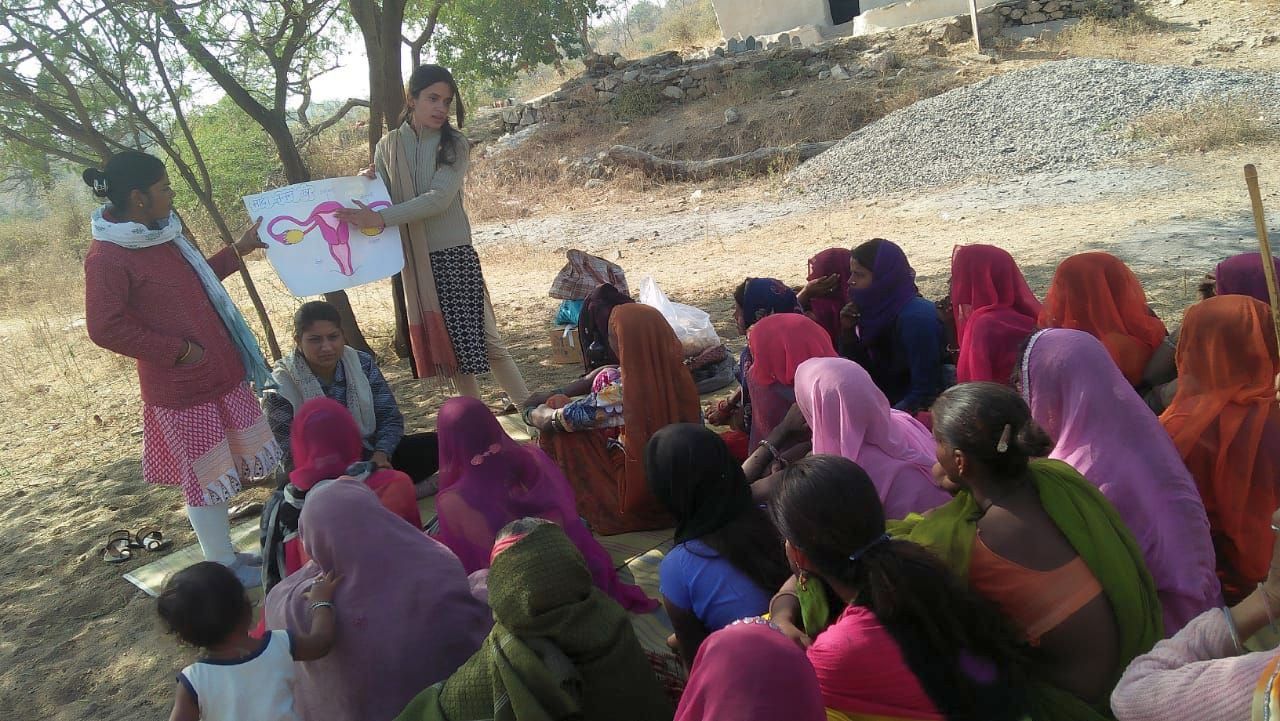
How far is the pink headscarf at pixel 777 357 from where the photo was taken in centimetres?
346

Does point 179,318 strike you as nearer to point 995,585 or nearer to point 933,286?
point 995,585

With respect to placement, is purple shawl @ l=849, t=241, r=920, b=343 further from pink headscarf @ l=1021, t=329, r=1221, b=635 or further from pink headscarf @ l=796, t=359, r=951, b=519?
A: pink headscarf @ l=1021, t=329, r=1221, b=635

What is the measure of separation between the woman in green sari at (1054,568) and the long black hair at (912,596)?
106mm

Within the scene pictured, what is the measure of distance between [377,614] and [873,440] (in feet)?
4.86

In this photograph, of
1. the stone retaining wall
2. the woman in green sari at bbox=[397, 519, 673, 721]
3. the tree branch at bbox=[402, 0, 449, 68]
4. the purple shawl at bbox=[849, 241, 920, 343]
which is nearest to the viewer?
the woman in green sari at bbox=[397, 519, 673, 721]

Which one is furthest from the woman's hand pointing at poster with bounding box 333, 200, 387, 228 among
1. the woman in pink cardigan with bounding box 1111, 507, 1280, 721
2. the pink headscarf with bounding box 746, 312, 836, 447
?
the woman in pink cardigan with bounding box 1111, 507, 1280, 721

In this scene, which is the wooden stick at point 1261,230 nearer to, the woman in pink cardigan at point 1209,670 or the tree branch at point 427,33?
the woman in pink cardigan at point 1209,670

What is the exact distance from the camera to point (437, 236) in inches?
189

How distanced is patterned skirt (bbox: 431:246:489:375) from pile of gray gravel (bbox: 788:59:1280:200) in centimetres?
792

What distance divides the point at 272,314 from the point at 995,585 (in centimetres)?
906

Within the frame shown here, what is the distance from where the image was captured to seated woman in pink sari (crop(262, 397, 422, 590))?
3.03m

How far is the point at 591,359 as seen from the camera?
15.6ft

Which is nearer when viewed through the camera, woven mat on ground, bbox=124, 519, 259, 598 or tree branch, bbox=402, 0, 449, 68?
woven mat on ground, bbox=124, 519, 259, 598

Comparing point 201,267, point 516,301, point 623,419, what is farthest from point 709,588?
point 516,301
